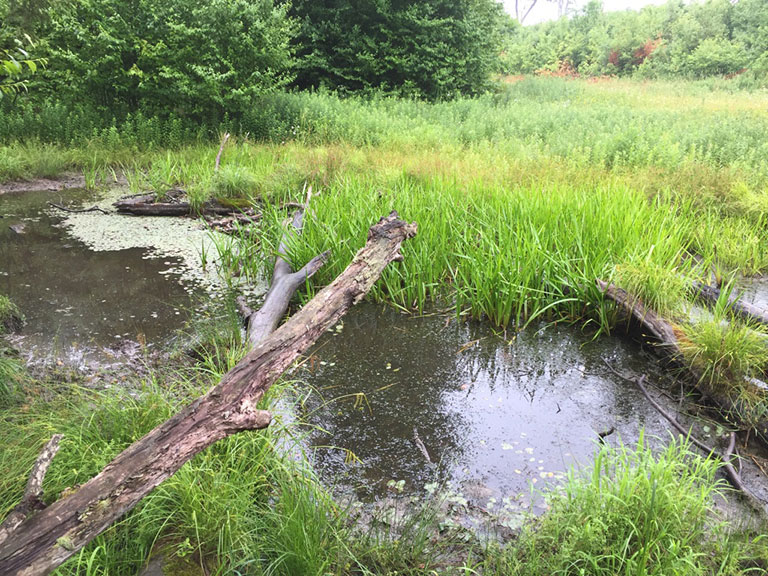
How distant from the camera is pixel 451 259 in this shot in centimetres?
519

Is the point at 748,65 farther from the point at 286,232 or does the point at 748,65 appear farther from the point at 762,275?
the point at 286,232

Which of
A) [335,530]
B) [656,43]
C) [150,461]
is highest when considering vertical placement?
[656,43]

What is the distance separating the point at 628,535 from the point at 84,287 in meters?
4.79

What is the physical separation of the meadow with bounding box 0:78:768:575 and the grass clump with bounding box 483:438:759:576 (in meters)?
0.01

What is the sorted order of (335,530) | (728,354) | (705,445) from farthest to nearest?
(728,354) → (705,445) → (335,530)

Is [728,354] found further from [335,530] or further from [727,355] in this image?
[335,530]

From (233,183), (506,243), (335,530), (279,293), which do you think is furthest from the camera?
(233,183)

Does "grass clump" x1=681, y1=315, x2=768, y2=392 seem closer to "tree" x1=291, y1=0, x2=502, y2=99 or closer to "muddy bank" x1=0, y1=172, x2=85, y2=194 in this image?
"muddy bank" x1=0, y1=172, x2=85, y2=194

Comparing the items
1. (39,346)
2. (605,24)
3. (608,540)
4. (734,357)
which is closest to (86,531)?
(608,540)

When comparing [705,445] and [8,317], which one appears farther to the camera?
[8,317]

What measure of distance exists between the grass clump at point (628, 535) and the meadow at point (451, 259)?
0.01 metres

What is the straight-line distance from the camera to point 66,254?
5.92 metres

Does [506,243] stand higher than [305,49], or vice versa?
[305,49]

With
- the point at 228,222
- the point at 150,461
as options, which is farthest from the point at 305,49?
the point at 150,461
